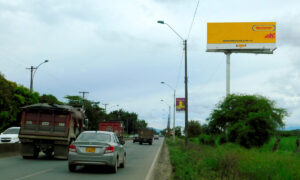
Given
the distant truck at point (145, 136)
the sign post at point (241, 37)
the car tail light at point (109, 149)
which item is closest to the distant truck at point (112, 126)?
the sign post at point (241, 37)

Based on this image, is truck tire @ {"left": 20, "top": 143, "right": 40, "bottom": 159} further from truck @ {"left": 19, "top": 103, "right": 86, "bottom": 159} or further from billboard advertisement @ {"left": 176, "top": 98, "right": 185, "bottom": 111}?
billboard advertisement @ {"left": 176, "top": 98, "right": 185, "bottom": 111}

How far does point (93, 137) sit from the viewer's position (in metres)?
14.3

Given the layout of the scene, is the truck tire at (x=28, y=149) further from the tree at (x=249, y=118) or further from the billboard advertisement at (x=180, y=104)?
the billboard advertisement at (x=180, y=104)

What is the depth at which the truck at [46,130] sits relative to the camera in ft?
63.6

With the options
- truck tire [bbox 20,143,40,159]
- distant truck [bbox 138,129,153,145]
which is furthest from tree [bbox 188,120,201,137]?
truck tire [bbox 20,143,40,159]

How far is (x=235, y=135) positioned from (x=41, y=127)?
1392 cm

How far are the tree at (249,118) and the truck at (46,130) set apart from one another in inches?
483

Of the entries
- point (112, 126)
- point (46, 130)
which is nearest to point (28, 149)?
point (46, 130)

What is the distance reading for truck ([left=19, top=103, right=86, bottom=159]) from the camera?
19.4 metres

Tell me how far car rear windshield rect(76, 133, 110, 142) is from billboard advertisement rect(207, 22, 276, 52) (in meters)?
29.6

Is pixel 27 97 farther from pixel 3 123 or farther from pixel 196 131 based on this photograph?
pixel 196 131

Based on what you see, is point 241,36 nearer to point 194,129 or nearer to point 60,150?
point 60,150

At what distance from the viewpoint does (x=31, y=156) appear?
20.3 m

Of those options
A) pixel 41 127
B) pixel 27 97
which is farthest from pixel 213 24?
pixel 41 127
